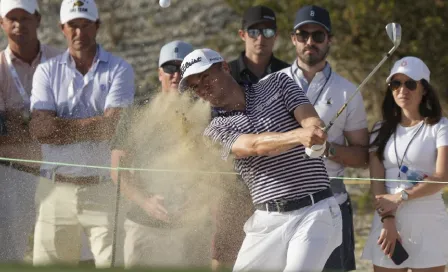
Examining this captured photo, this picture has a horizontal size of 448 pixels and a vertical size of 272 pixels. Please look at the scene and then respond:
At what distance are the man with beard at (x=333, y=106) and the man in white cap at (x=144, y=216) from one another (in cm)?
77

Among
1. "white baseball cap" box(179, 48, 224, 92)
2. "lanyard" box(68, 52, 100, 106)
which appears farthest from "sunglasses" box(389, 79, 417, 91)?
"lanyard" box(68, 52, 100, 106)

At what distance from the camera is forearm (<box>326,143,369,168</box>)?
6.66m

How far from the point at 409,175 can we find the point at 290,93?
101 centimetres

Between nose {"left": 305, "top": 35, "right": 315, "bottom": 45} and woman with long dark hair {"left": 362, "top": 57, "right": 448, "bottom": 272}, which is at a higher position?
nose {"left": 305, "top": 35, "right": 315, "bottom": 45}

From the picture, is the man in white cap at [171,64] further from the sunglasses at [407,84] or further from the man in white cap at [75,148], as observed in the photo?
the sunglasses at [407,84]

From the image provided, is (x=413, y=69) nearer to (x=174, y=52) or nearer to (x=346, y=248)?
(x=346, y=248)

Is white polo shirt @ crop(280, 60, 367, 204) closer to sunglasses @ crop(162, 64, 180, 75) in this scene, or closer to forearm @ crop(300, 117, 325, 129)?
sunglasses @ crop(162, 64, 180, 75)

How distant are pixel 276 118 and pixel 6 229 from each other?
2009 millimetres

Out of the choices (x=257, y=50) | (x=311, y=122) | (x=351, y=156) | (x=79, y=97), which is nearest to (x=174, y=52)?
(x=257, y=50)

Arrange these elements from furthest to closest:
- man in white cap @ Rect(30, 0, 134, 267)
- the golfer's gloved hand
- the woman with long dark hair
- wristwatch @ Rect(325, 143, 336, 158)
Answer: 1. man in white cap @ Rect(30, 0, 134, 267)
2. the woman with long dark hair
3. wristwatch @ Rect(325, 143, 336, 158)
4. the golfer's gloved hand

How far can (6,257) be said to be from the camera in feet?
22.8

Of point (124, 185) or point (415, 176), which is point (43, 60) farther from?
point (415, 176)

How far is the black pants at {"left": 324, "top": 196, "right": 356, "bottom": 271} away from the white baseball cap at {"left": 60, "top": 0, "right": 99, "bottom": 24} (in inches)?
75.6

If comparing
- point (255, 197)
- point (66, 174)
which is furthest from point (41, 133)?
point (255, 197)
